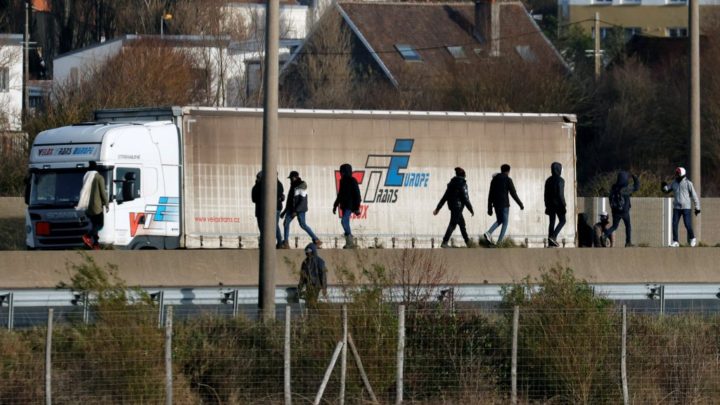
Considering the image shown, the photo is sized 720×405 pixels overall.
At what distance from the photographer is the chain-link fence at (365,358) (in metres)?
13.1

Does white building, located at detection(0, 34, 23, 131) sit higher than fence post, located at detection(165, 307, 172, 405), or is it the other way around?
white building, located at detection(0, 34, 23, 131)

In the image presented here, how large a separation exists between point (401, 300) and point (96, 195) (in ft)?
39.6

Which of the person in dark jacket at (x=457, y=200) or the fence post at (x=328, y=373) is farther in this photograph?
the person in dark jacket at (x=457, y=200)

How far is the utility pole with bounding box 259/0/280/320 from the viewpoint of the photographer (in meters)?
16.2

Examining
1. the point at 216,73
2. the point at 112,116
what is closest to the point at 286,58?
the point at 216,73

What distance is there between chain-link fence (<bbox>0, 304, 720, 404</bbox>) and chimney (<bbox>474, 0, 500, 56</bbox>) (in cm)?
5416

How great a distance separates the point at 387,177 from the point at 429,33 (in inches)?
1637

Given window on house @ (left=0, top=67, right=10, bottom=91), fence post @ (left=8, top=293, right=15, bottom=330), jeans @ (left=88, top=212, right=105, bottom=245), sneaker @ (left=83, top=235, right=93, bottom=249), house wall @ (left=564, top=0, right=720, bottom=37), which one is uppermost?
house wall @ (left=564, top=0, right=720, bottom=37)

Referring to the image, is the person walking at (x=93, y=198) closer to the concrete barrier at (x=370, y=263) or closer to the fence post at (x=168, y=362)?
the concrete barrier at (x=370, y=263)

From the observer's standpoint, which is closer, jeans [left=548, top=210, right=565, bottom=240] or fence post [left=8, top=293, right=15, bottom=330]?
fence post [left=8, top=293, right=15, bottom=330]

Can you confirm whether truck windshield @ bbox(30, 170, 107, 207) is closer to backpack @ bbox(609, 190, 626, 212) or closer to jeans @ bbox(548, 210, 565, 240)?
jeans @ bbox(548, 210, 565, 240)

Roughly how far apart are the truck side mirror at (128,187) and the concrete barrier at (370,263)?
3.88 meters

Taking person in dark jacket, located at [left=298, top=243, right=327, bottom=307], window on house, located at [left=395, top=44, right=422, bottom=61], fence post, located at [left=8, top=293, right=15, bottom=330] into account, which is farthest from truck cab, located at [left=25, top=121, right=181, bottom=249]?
window on house, located at [left=395, top=44, right=422, bottom=61]

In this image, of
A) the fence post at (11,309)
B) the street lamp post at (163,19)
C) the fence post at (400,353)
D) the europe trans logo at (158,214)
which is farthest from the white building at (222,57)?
the fence post at (400,353)
